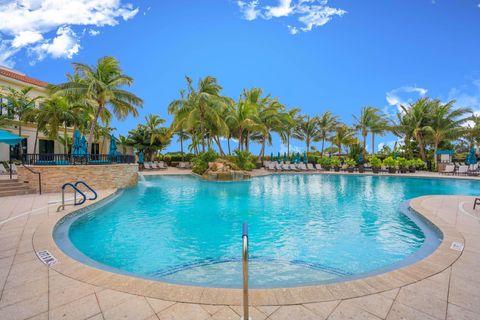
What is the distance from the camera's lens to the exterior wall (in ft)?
33.8

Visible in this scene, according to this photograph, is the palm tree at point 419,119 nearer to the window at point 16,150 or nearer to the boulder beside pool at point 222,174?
the boulder beside pool at point 222,174

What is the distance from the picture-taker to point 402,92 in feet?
101

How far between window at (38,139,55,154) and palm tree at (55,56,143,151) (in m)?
12.9

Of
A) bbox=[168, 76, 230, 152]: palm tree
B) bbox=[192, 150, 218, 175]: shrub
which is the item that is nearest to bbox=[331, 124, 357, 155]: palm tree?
bbox=[168, 76, 230, 152]: palm tree

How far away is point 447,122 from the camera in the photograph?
25016 millimetres

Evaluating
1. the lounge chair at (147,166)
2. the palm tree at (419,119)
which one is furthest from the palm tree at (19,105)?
the palm tree at (419,119)

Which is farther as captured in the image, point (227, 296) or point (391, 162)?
point (391, 162)

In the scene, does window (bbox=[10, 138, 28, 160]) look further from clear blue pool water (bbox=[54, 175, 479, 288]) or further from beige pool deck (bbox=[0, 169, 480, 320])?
beige pool deck (bbox=[0, 169, 480, 320])

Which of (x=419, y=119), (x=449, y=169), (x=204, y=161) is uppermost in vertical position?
(x=419, y=119)

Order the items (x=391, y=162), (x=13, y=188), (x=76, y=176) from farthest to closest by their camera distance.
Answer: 1. (x=391, y=162)
2. (x=76, y=176)
3. (x=13, y=188)

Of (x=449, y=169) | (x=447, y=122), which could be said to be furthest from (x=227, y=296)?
(x=447, y=122)

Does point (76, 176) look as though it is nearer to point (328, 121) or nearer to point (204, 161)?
point (204, 161)

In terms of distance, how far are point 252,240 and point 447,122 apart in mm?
28912

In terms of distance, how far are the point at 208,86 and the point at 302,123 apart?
17194 mm
